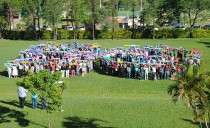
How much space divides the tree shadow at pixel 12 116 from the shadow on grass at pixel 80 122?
2.14m

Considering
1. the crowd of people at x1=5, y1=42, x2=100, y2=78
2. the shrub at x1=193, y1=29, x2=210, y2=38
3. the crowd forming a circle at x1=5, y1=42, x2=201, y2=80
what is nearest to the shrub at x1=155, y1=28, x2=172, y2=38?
the shrub at x1=193, y1=29, x2=210, y2=38

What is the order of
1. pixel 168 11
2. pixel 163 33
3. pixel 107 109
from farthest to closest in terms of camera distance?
pixel 168 11 < pixel 163 33 < pixel 107 109

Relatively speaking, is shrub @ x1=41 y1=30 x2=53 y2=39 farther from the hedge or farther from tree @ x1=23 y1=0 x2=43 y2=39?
tree @ x1=23 y1=0 x2=43 y2=39

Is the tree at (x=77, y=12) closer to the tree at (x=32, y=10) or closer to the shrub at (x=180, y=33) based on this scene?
the tree at (x=32, y=10)

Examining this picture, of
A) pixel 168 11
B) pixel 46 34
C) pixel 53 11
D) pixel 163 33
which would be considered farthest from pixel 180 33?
pixel 46 34

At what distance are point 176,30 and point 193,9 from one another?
431cm

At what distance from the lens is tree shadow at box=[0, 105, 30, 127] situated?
66.7 feet

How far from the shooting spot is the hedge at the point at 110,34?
61656 millimetres

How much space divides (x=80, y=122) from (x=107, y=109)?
2.44 meters

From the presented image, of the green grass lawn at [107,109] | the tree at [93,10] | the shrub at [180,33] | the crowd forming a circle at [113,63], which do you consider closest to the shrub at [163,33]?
the shrub at [180,33]

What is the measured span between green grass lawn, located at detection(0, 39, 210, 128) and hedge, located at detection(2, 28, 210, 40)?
108 ft

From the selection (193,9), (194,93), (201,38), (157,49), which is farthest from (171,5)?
(194,93)

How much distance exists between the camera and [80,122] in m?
20.2

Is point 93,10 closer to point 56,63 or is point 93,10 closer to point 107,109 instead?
point 56,63
